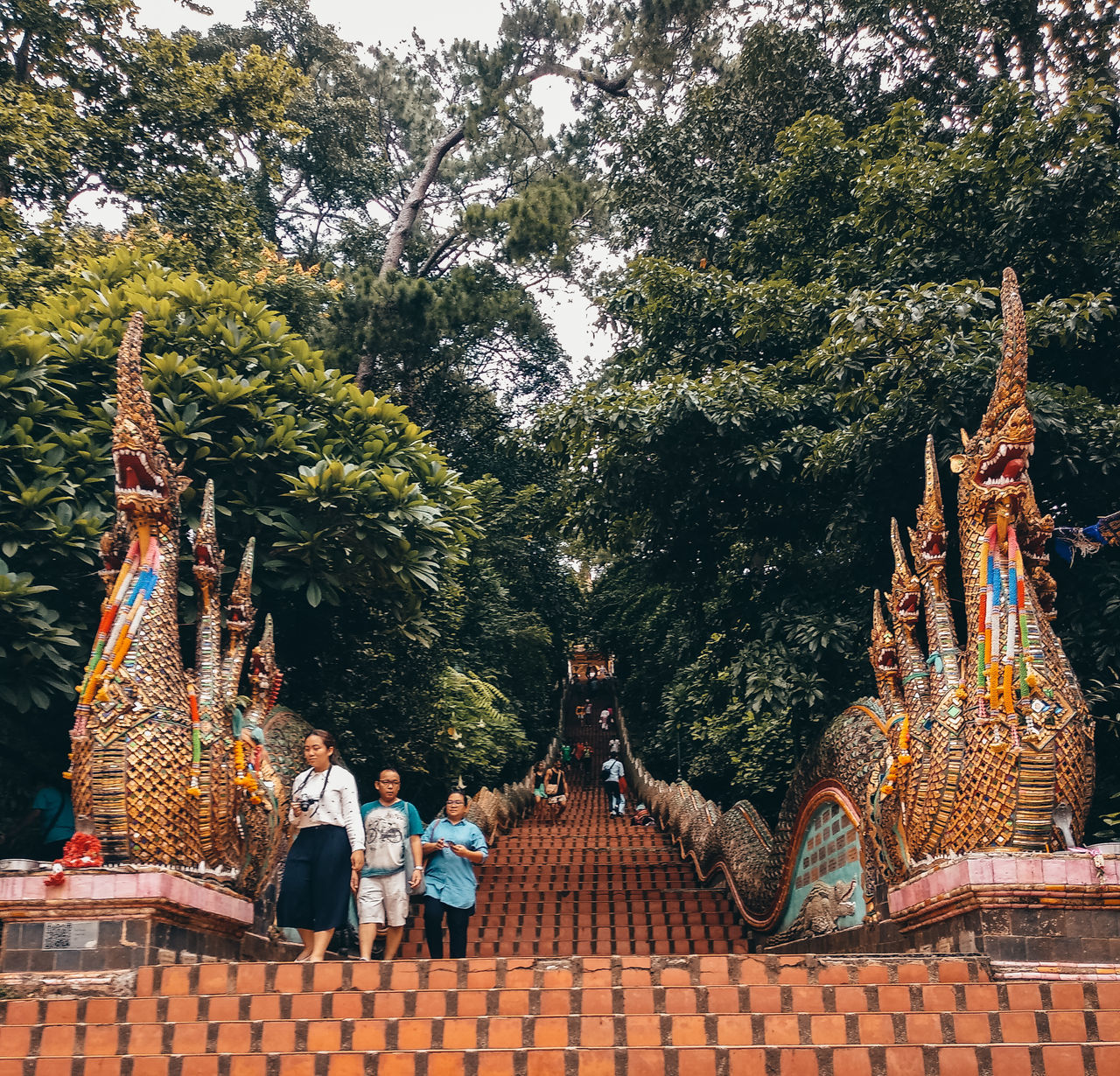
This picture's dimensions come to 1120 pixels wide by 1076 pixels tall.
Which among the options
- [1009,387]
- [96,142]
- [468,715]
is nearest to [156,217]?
[96,142]

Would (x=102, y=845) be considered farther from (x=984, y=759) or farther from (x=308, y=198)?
(x=308, y=198)

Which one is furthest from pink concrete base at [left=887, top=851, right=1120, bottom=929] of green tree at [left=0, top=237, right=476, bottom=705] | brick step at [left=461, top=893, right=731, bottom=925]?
green tree at [left=0, top=237, right=476, bottom=705]

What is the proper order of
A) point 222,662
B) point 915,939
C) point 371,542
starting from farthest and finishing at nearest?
point 371,542
point 222,662
point 915,939

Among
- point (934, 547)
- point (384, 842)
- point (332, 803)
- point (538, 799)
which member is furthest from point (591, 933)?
point (538, 799)

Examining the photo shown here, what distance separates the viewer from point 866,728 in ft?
23.7

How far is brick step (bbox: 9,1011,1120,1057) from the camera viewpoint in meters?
4.20

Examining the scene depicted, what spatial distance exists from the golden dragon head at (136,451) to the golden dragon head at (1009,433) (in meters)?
4.73

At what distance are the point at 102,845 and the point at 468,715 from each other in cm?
890

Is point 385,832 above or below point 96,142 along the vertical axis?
below

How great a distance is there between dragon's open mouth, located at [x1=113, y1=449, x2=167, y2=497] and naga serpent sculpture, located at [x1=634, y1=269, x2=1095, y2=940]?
4.65 meters

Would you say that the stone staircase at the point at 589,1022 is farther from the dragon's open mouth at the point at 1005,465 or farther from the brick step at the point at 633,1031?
the dragon's open mouth at the point at 1005,465

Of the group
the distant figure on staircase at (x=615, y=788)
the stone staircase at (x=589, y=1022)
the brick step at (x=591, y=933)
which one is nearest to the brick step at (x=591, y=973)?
the stone staircase at (x=589, y=1022)

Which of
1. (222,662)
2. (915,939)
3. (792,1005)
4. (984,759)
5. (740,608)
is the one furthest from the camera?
(740,608)

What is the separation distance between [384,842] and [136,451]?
107 inches
